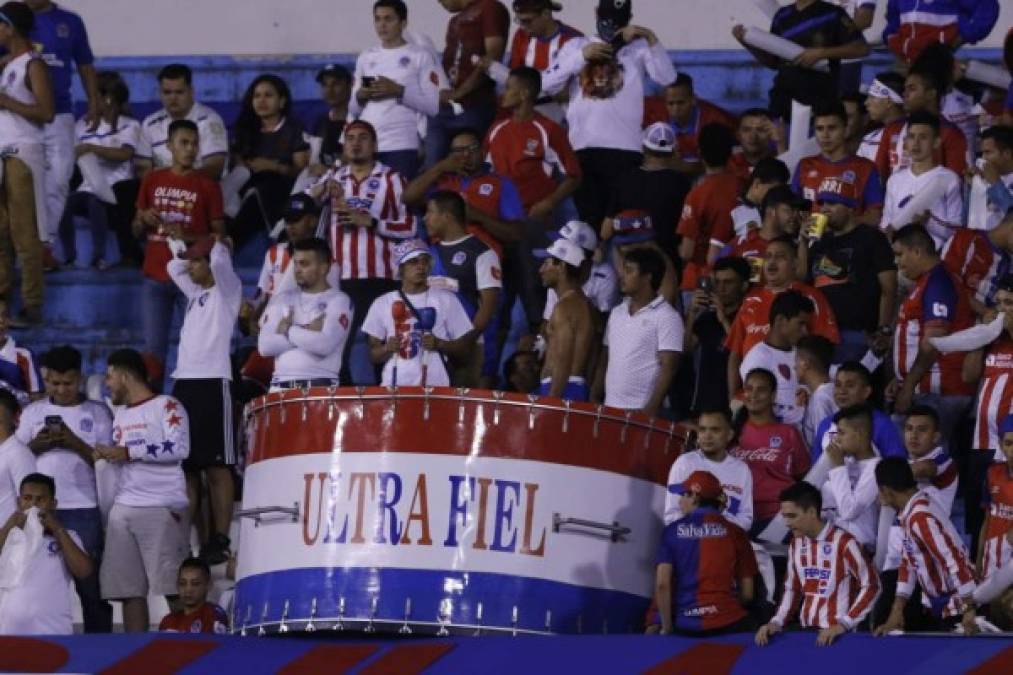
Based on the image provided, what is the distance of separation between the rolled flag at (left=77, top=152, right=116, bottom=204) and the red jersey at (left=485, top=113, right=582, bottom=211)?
259 cm

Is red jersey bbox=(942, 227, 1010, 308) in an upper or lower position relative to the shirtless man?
upper

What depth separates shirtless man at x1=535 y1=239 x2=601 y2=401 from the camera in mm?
13258

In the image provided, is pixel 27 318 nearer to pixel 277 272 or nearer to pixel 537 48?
pixel 277 272

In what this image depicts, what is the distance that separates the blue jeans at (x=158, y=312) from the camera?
1509cm

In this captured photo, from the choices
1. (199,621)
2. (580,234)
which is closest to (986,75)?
(580,234)

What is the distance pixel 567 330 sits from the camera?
525 inches

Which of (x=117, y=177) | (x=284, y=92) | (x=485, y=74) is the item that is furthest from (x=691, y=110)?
(x=117, y=177)

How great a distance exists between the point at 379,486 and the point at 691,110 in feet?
17.5

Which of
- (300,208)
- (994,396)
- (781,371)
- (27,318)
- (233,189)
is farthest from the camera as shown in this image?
(233,189)

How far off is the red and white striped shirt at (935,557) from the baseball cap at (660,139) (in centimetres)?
429

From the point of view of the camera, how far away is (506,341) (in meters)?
15.1

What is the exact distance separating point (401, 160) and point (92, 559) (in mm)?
3589

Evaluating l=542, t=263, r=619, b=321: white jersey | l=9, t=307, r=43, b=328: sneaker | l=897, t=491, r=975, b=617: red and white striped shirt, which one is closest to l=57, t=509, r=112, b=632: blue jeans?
l=9, t=307, r=43, b=328: sneaker

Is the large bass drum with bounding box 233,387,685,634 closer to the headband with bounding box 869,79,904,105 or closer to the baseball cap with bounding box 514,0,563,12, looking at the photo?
the headband with bounding box 869,79,904,105
